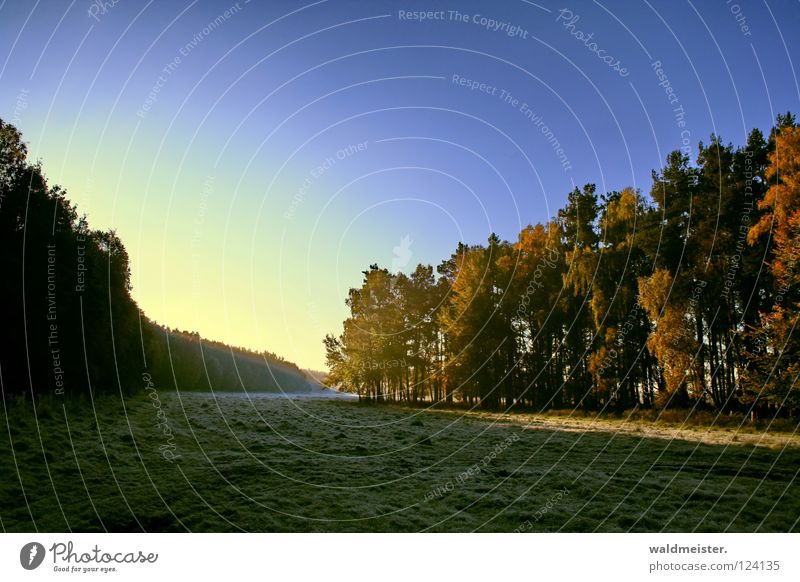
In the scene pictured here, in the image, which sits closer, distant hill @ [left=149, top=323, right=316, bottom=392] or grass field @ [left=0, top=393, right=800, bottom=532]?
grass field @ [left=0, top=393, right=800, bottom=532]

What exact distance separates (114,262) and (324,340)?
18551mm

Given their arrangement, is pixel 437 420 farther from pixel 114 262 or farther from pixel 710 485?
pixel 114 262

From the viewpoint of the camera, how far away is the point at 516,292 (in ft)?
121

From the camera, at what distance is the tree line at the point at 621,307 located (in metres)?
17.9

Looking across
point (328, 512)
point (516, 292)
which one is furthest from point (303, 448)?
point (516, 292)

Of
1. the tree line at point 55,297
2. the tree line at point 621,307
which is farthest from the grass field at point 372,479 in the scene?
the tree line at point 621,307

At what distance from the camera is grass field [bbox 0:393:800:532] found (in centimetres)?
860

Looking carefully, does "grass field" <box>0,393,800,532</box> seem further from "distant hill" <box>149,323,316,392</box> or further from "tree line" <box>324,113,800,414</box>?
"distant hill" <box>149,323,316,392</box>
